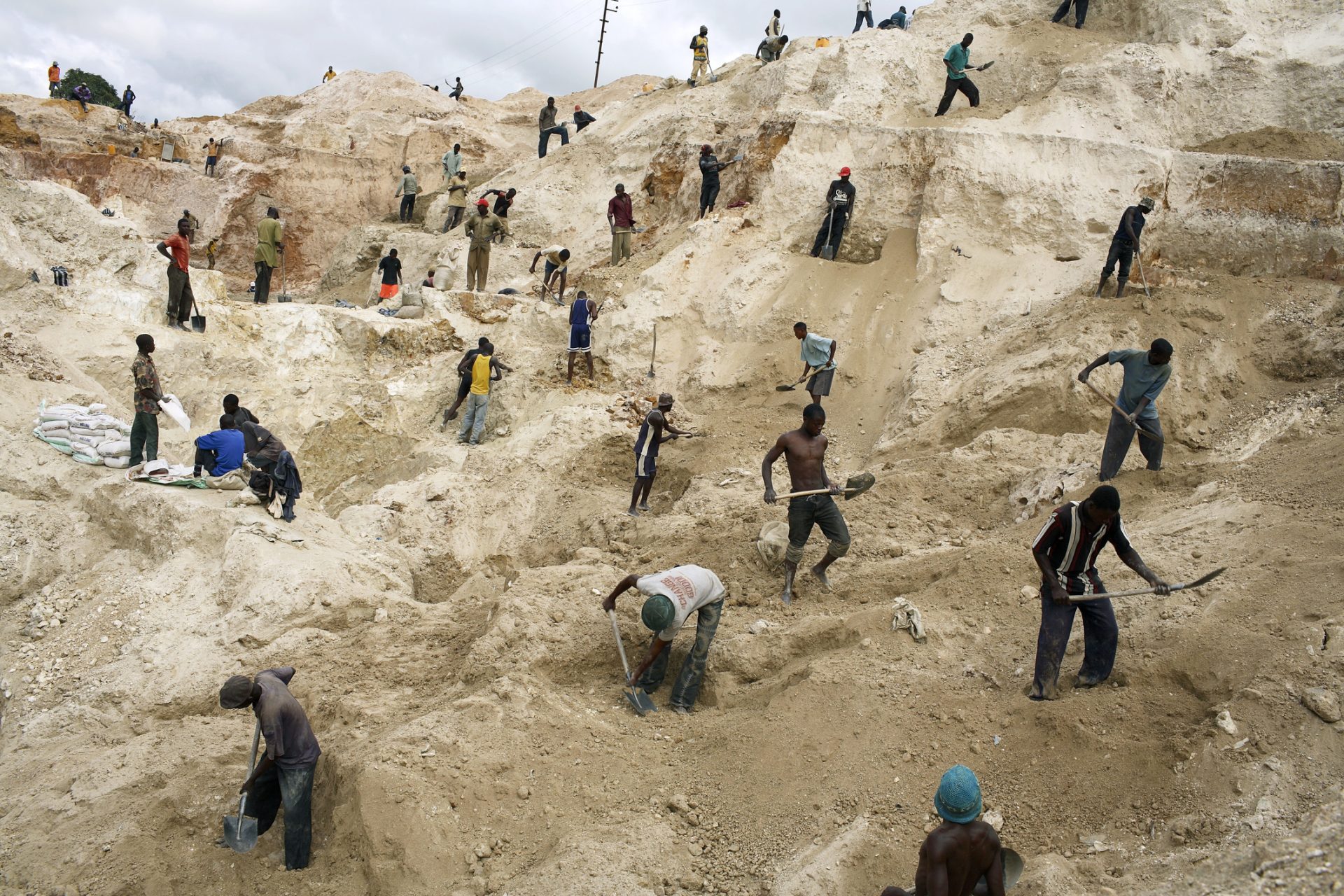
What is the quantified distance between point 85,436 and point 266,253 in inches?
207

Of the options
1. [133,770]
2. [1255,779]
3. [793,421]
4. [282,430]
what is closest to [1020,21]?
[793,421]

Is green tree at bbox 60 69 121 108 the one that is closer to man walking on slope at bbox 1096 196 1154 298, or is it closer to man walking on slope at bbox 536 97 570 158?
man walking on slope at bbox 536 97 570 158

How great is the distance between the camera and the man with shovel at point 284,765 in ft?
15.3

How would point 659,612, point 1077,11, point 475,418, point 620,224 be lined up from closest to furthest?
point 659,612 < point 475,418 < point 620,224 < point 1077,11

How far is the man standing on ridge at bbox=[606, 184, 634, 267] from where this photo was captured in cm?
1347

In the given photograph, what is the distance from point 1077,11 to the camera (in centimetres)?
1483

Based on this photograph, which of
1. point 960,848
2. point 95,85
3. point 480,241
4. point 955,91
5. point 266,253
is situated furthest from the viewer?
point 95,85

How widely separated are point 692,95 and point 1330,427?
1261 cm

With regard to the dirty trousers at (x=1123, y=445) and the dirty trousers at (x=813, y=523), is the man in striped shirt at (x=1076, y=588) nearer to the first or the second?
the dirty trousers at (x=813, y=523)

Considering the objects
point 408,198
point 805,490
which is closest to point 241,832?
point 805,490

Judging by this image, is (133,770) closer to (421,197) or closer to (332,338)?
(332,338)

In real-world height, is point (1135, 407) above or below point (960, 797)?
above

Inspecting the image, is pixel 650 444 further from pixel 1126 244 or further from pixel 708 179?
pixel 708 179

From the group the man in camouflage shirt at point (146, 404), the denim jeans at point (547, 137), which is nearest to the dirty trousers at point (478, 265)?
the denim jeans at point (547, 137)
